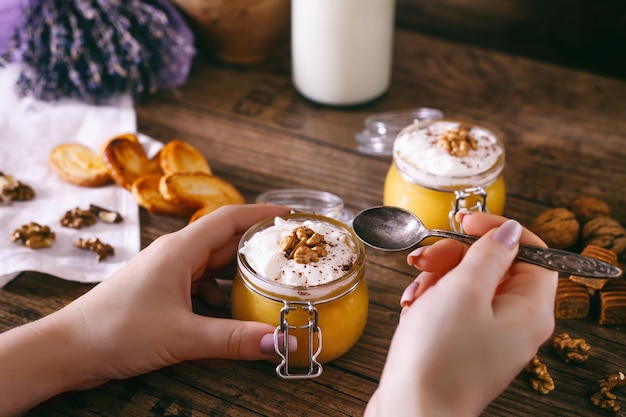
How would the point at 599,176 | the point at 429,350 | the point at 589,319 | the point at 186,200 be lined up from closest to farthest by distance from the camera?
the point at 429,350
the point at 589,319
the point at 186,200
the point at 599,176

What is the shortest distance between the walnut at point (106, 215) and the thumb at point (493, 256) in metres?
0.66

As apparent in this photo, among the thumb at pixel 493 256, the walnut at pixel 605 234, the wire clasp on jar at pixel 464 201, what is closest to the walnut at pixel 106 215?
the wire clasp on jar at pixel 464 201

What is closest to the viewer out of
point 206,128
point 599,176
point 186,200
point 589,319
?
point 589,319

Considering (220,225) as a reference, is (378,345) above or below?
below

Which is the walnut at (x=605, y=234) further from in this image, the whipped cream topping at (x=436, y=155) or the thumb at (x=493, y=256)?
the thumb at (x=493, y=256)

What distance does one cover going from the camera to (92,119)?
1466 mm

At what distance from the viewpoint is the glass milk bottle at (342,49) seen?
1.40m

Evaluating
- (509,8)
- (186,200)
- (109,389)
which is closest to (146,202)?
(186,200)

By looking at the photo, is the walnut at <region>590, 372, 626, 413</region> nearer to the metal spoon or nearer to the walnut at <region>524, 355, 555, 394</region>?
the walnut at <region>524, 355, 555, 394</region>

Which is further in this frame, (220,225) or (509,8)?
(509,8)

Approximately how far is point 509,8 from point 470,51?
217 mm

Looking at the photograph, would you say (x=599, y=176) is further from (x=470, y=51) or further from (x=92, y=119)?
(x=92, y=119)

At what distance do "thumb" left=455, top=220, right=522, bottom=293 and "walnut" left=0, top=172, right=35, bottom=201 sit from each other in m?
0.82

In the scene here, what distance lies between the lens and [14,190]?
1253 millimetres
